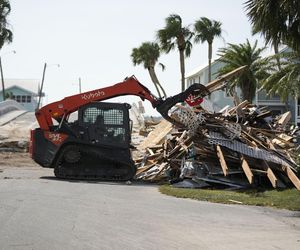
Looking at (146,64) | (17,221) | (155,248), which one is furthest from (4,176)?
(146,64)

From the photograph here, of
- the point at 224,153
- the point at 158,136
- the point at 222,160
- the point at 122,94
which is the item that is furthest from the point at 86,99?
the point at 158,136

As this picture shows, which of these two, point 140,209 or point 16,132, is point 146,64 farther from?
point 140,209

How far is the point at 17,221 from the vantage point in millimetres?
10273

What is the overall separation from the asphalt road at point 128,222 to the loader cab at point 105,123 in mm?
3672

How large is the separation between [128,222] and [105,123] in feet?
29.5

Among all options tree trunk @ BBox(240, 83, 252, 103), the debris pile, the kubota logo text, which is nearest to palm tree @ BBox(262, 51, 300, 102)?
tree trunk @ BBox(240, 83, 252, 103)

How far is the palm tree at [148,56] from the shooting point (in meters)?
61.3

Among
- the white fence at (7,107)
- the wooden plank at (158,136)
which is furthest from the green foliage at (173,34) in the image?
the wooden plank at (158,136)

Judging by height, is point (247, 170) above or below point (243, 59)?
below

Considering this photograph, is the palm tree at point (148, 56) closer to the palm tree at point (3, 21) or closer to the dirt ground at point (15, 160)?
the palm tree at point (3, 21)

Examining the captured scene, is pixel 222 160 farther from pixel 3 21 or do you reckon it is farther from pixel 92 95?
pixel 3 21

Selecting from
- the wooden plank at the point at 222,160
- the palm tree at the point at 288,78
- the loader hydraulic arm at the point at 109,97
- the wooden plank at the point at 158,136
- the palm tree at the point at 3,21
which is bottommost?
the wooden plank at the point at 222,160

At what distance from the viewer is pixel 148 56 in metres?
61.3

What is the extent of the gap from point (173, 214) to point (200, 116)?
8.07 meters
